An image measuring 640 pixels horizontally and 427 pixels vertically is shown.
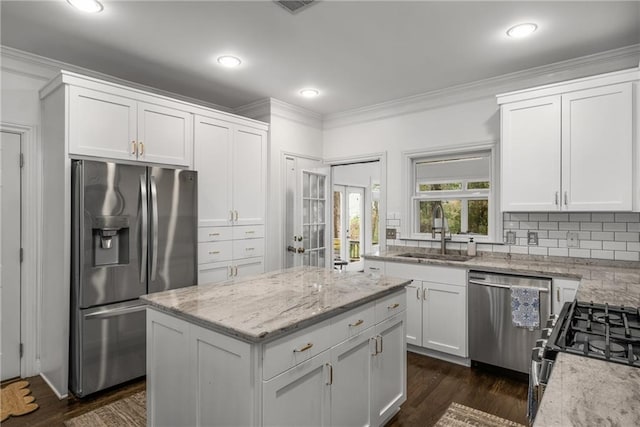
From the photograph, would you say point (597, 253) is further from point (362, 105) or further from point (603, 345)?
point (362, 105)

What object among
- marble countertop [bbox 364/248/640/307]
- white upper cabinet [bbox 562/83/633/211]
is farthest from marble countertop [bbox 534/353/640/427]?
white upper cabinet [bbox 562/83/633/211]

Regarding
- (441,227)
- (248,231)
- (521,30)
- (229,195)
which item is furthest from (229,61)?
(441,227)

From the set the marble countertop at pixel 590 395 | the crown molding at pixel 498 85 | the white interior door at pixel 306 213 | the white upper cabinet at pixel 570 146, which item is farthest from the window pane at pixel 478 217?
the marble countertop at pixel 590 395

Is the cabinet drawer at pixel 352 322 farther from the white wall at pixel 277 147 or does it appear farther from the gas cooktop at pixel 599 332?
the white wall at pixel 277 147

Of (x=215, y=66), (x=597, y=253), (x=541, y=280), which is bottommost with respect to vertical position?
(x=541, y=280)

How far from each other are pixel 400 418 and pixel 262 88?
127 inches

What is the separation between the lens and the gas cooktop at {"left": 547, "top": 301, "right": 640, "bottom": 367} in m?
1.18

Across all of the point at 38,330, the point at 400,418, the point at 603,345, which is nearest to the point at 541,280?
the point at 400,418

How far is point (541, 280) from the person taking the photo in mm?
2850

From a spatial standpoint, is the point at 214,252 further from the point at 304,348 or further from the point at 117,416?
the point at 304,348

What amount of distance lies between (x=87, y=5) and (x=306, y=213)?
9.39 feet

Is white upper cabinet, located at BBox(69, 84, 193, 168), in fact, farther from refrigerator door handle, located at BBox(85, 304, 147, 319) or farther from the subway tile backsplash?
the subway tile backsplash

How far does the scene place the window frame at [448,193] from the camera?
3.61 metres

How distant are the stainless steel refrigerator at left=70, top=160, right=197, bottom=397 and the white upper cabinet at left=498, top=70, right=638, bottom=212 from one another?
9.60ft
